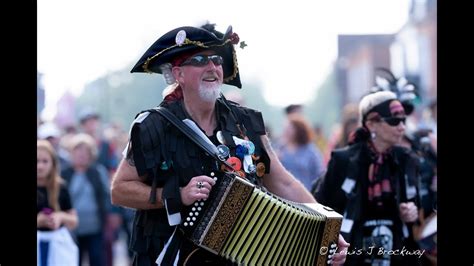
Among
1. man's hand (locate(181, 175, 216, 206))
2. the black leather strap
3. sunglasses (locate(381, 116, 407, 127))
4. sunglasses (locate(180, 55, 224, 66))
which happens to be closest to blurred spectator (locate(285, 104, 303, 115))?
sunglasses (locate(381, 116, 407, 127))

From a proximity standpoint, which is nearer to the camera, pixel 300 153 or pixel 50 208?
pixel 50 208

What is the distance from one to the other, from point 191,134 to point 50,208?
146 inches

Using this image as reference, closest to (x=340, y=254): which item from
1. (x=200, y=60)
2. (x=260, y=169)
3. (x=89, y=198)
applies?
(x=260, y=169)

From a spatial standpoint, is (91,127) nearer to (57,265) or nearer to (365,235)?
(57,265)

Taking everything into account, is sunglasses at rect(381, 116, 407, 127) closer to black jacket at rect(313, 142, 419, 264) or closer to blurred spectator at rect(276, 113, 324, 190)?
black jacket at rect(313, 142, 419, 264)

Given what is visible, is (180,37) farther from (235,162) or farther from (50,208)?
(50,208)

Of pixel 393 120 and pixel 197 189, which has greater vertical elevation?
pixel 393 120

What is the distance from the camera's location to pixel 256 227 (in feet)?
17.8

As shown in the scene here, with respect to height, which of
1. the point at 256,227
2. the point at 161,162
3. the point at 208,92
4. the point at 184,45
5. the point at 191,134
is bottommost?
the point at 256,227

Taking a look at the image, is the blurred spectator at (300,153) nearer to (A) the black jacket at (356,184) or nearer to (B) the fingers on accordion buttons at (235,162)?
(A) the black jacket at (356,184)

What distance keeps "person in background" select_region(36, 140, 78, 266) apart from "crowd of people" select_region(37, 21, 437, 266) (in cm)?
1

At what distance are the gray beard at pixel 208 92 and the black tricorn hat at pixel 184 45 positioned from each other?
0.70ft

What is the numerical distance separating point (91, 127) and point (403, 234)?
9745mm

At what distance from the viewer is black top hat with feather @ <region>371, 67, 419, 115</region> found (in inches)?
348
